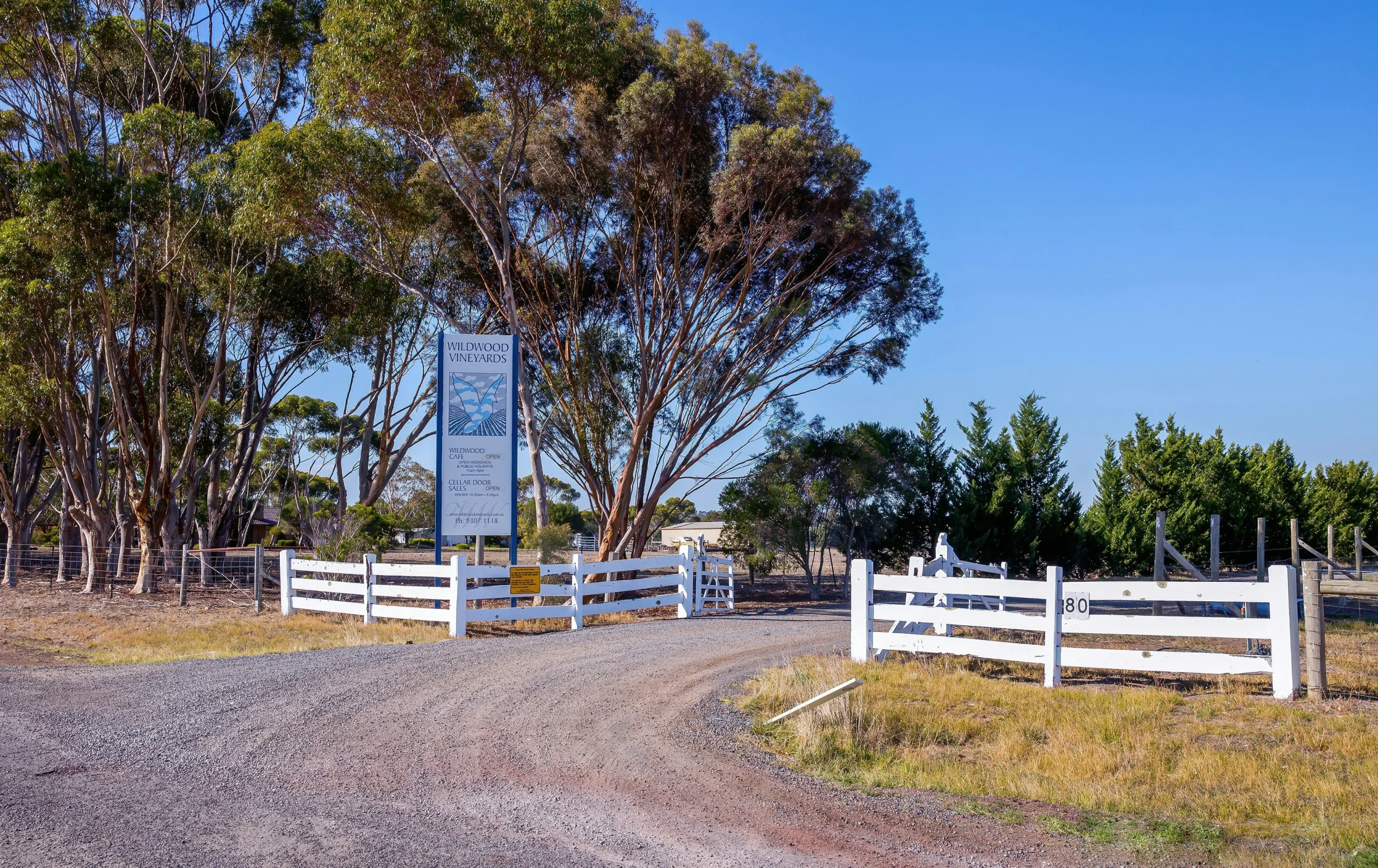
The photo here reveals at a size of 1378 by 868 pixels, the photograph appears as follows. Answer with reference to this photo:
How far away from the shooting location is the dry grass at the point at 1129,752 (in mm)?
5914

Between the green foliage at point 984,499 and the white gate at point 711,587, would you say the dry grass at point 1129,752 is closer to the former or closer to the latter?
the white gate at point 711,587

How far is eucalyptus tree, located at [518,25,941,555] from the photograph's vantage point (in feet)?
79.2

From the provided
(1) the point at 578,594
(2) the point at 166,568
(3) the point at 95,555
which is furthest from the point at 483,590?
(3) the point at 95,555

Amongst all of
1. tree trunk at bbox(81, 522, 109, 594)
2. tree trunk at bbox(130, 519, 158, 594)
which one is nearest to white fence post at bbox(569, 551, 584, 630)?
tree trunk at bbox(130, 519, 158, 594)

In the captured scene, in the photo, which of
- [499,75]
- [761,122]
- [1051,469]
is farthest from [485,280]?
[1051,469]

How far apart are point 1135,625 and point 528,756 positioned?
5920mm

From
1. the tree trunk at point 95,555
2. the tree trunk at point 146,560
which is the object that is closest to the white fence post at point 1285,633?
the tree trunk at point 146,560

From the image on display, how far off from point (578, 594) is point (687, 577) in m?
3.15

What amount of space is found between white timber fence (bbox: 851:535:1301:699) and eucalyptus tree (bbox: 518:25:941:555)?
13.9 metres

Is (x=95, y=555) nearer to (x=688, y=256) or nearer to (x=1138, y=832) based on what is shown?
(x=688, y=256)

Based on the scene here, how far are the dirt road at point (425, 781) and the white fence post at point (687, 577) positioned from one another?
27.3 feet

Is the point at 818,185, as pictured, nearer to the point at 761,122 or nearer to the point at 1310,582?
the point at 761,122

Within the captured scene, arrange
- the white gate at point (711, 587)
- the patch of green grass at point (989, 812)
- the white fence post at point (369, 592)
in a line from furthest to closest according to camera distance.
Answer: the white gate at point (711, 587)
the white fence post at point (369, 592)
the patch of green grass at point (989, 812)

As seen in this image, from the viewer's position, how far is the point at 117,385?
1070 inches
